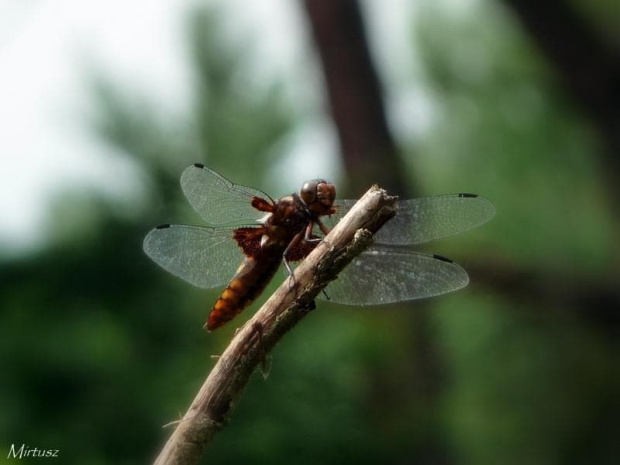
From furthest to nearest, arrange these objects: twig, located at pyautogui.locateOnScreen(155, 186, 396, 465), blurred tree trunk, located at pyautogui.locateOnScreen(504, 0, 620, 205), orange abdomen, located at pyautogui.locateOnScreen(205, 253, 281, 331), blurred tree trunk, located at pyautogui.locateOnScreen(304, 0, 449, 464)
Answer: blurred tree trunk, located at pyautogui.locateOnScreen(304, 0, 449, 464) → blurred tree trunk, located at pyautogui.locateOnScreen(504, 0, 620, 205) → orange abdomen, located at pyautogui.locateOnScreen(205, 253, 281, 331) → twig, located at pyautogui.locateOnScreen(155, 186, 396, 465)

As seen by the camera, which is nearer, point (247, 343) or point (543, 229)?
point (247, 343)

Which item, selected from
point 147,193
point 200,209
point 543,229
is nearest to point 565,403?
point 543,229

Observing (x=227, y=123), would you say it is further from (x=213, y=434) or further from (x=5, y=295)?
(x=213, y=434)

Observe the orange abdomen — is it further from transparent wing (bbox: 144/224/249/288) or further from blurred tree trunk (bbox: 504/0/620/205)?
blurred tree trunk (bbox: 504/0/620/205)

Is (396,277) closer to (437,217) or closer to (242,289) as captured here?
(437,217)

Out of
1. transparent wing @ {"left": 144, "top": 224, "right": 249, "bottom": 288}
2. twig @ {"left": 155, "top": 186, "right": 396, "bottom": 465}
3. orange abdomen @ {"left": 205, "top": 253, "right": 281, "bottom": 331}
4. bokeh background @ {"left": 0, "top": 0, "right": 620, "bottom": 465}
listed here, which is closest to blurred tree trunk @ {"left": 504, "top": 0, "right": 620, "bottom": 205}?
bokeh background @ {"left": 0, "top": 0, "right": 620, "bottom": 465}

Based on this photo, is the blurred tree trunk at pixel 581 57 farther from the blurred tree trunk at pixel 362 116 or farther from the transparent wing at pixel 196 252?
the transparent wing at pixel 196 252

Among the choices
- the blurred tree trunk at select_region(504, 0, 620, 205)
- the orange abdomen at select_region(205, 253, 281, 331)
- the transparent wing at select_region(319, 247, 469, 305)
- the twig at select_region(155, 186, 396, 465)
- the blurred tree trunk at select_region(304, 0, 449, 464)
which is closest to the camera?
the twig at select_region(155, 186, 396, 465)
